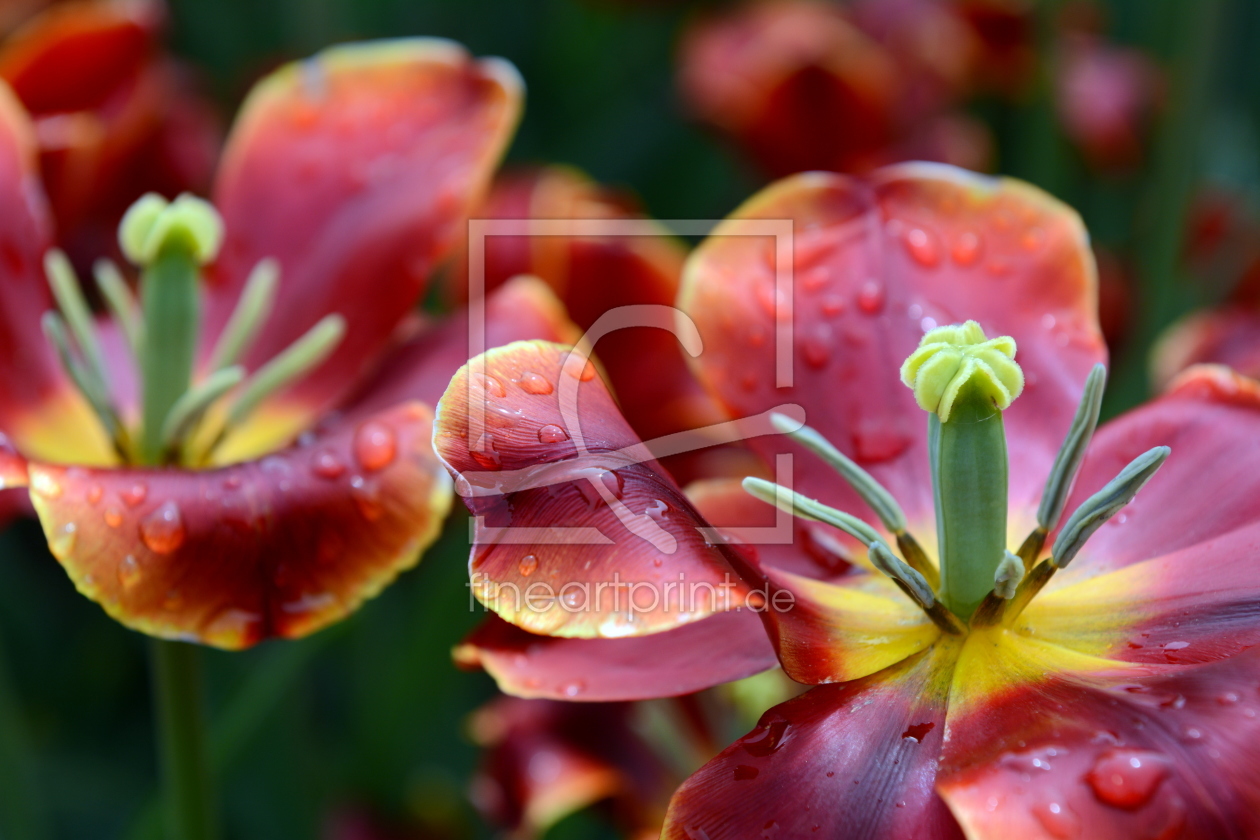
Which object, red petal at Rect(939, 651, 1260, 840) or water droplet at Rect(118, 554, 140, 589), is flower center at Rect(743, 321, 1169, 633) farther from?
water droplet at Rect(118, 554, 140, 589)

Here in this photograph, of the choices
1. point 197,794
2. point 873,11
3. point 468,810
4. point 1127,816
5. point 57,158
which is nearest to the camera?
point 1127,816

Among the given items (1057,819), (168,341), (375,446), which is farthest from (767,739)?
(168,341)

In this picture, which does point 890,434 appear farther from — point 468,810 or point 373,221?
point 468,810

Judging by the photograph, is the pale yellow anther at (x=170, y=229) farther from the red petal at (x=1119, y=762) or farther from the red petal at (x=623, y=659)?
the red petal at (x=1119, y=762)

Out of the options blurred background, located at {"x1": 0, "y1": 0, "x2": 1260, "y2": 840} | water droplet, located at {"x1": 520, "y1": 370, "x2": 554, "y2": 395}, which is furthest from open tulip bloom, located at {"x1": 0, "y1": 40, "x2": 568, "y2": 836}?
blurred background, located at {"x1": 0, "y1": 0, "x2": 1260, "y2": 840}

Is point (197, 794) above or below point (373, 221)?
below

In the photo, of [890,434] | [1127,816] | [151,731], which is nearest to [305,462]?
[890,434]

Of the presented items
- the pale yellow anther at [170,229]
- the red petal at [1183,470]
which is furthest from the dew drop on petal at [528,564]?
the pale yellow anther at [170,229]

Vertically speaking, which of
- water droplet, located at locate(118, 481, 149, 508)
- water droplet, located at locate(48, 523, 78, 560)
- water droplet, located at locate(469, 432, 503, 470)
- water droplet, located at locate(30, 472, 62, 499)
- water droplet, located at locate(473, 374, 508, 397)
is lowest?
water droplet, located at locate(118, 481, 149, 508)
